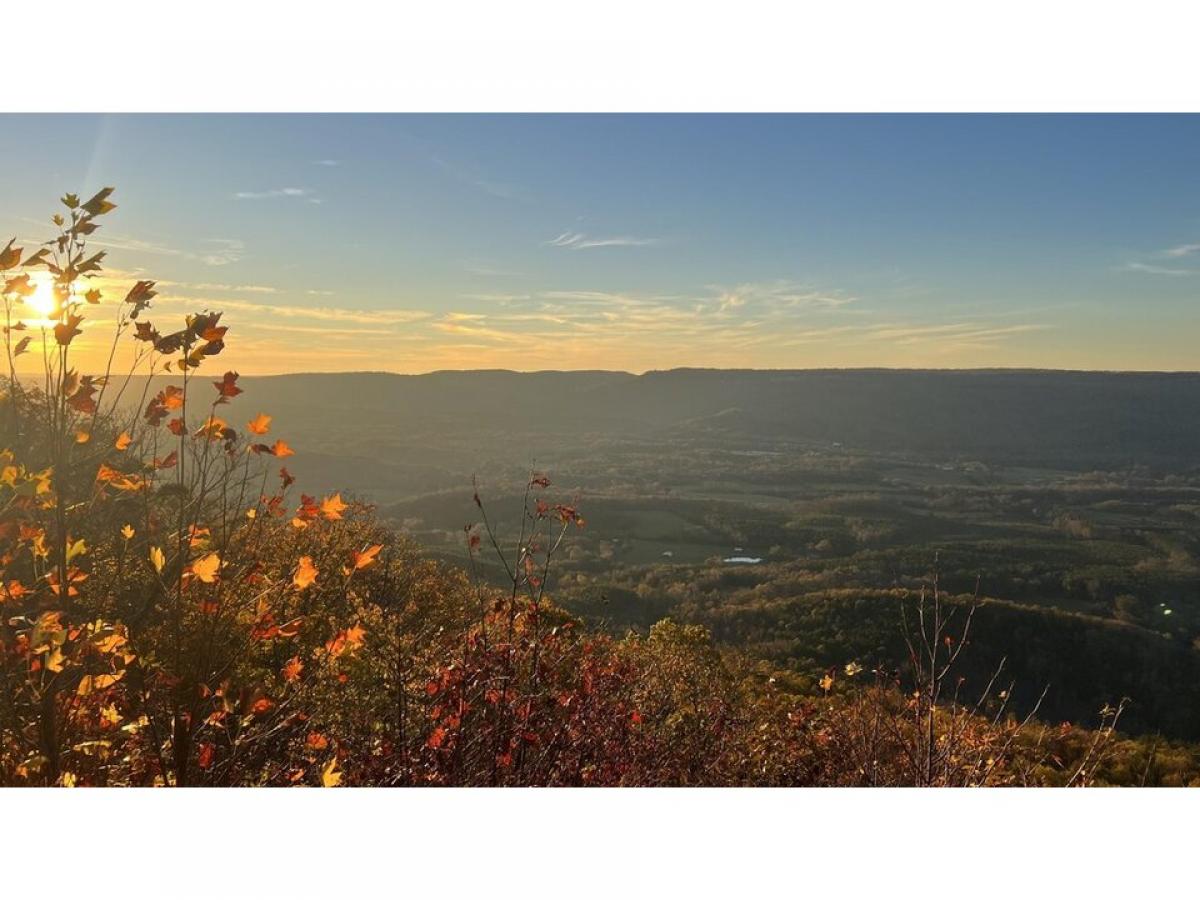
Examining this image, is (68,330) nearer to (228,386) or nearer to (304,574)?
(228,386)

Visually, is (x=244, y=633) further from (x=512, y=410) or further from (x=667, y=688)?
(x=512, y=410)

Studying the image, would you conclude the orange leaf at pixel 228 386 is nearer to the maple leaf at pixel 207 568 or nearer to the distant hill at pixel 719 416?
the maple leaf at pixel 207 568

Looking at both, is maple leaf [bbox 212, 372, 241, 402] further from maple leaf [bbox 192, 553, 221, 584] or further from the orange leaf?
maple leaf [bbox 192, 553, 221, 584]

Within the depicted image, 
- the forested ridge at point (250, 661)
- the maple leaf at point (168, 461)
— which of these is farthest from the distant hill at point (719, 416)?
the maple leaf at point (168, 461)

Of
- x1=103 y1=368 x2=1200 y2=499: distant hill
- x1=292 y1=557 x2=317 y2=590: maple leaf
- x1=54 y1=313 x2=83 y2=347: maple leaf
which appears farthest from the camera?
x1=103 y1=368 x2=1200 y2=499: distant hill

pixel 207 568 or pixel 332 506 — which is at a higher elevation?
pixel 332 506

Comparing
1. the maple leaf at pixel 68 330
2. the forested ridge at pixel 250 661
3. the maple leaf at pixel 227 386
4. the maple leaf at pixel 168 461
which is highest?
the maple leaf at pixel 68 330

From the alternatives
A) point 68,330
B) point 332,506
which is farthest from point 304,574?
point 68,330

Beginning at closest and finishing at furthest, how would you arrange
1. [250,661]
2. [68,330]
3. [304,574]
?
[68,330]
[304,574]
[250,661]

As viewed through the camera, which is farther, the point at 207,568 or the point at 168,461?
the point at 168,461

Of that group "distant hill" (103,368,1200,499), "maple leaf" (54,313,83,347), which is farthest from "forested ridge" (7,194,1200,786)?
"distant hill" (103,368,1200,499)

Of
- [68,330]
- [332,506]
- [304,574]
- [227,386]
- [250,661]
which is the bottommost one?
[250,661]
